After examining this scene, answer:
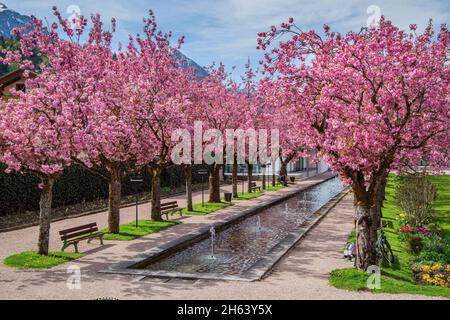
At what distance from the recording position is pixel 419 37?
43.4 feet

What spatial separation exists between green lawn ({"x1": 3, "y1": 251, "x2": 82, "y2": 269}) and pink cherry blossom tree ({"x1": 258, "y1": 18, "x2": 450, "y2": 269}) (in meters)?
8.75

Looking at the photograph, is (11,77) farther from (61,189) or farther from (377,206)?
(377,206)

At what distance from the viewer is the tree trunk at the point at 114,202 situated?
1975 cm

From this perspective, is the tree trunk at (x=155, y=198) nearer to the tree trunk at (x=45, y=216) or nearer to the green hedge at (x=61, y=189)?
the green hedge at (x=61, y=189)

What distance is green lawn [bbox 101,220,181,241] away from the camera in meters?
18.9

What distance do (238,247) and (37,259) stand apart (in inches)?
288

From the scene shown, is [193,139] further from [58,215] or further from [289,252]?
[289,252]

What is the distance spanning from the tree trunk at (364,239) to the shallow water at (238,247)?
3.57m

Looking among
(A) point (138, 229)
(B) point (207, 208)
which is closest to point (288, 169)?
(B) point (207, 208)

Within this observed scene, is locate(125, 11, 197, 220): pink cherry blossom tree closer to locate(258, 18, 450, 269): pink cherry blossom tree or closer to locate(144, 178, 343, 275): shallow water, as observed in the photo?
locate(144, 178, 343, 275): shallow water

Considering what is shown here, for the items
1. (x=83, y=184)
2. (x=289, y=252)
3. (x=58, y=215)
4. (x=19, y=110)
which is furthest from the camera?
(x=83, y=184)

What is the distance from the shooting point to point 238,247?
1784 cm
